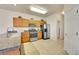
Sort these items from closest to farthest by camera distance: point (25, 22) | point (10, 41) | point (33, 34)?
point (10, 41), point (25, 22), point (33, 34)

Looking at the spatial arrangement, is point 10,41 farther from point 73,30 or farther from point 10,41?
point 73,30

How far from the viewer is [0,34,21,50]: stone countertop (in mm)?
2758

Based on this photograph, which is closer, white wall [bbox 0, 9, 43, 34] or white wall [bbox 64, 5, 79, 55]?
white wall [bbox 64, 5, 79, 55]

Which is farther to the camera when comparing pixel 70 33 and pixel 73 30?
pixel 70 33

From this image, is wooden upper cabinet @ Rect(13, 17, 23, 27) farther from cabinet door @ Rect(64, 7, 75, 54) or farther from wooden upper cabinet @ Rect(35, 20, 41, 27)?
cabinet door @ Rect(64, 7, 75, 54)

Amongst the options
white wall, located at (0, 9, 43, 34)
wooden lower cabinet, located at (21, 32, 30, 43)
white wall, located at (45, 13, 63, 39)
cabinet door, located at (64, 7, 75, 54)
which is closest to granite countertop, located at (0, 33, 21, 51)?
wooden lower cabinet, located at (21, 32, 30, 43)

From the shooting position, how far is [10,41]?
9.58 ft

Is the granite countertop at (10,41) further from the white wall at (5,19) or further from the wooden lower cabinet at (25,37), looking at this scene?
the white wall at (5,19)

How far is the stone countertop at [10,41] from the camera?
276 cm

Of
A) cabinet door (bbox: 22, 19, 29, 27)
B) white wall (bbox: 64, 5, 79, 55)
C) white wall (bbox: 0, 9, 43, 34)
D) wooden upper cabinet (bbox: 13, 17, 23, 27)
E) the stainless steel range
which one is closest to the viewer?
white wall (bbox: 64, 5, 79, 55)

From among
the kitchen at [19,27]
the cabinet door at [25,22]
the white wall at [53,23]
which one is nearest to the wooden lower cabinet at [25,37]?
the kitchen at [19,27]

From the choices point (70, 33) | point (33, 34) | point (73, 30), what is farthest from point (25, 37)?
point (73, 30)
